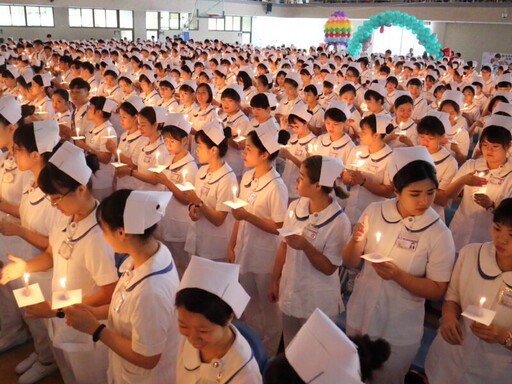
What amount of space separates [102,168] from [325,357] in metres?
4.03

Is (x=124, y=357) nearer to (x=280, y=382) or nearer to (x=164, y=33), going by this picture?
(x=280, y=382)

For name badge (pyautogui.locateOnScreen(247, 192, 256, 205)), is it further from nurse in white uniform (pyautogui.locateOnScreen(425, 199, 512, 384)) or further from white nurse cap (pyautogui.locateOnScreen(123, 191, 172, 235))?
nurse in white uniform (pyautogui.locateOnScreen(425, 199, 512, 384))

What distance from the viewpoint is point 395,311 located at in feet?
8.48

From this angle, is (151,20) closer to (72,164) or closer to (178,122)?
(178,122)

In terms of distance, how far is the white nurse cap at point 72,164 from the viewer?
2.41 metres

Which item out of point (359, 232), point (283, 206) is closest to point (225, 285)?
point (359, 232)

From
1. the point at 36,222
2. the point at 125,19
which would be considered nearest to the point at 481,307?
the point at 36,222

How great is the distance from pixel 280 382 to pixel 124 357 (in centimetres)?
88

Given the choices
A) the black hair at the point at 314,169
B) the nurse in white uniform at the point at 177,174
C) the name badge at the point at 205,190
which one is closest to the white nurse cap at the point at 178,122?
the nurse in white uniform at the point at 177,174

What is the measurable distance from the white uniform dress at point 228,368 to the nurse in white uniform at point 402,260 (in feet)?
3.04

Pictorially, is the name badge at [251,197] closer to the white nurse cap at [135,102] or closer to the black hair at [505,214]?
the black hair at [505,214]

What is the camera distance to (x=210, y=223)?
3.66m

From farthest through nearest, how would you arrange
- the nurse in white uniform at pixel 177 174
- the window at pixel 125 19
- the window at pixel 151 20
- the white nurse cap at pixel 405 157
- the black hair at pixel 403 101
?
the window at pixel 151 20
the window at pixel 125 19
the black hair at pixel 403 101
the nurse in white uniform at pixel 177 174
the white nurse cap at pixel 405 157

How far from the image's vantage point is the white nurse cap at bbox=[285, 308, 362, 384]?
4.53ft
